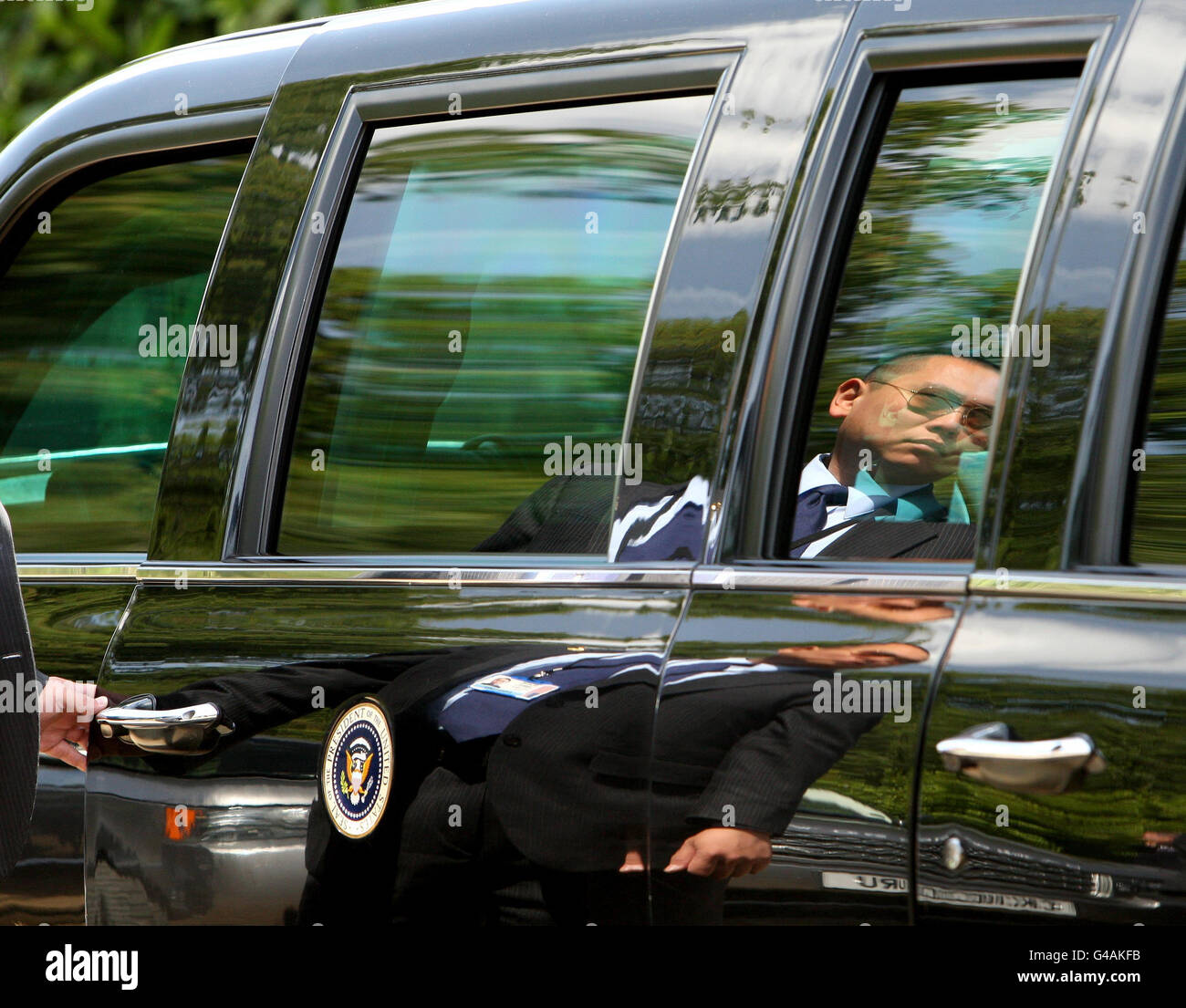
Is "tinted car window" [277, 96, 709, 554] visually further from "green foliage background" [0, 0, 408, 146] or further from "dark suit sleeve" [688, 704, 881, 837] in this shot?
"green foliage background" [0, 0, 408, 146]

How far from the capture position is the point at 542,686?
2.07 metres

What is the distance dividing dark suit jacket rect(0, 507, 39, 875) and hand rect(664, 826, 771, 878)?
795mm

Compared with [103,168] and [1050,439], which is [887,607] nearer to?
[1050,439]

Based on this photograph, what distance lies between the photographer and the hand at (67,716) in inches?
101

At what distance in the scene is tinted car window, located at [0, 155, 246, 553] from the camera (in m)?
2.97

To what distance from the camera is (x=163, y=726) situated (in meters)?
2.42

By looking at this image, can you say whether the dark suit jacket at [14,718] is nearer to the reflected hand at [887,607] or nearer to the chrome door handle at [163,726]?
the chrome door handle at [163,726]

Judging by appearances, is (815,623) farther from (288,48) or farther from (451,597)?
(288,48)

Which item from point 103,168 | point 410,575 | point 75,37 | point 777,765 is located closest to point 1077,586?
point 777,765

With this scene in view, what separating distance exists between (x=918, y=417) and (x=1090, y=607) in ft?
1.89

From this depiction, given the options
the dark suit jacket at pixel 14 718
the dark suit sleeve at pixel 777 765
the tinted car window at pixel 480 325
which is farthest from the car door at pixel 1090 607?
the dark suit jacket at pixel 14 718

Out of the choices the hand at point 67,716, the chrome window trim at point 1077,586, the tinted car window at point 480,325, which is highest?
the tinted car window at point 480,325

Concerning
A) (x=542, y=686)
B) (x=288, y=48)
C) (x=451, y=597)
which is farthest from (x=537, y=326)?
(x=288, y=48)

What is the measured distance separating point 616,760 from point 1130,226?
2.82 ft
